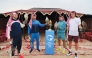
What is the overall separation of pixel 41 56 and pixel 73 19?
6.63 ft

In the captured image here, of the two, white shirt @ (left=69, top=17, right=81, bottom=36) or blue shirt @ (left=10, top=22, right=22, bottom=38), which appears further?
white shirt @ (left=69, top=17, right=81, bottom=36)

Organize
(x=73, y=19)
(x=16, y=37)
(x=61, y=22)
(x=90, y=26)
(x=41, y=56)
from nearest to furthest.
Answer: (x=16, y=37)
(x=73, y=19)
(x=41, y=56)
(x=61, y=22)
(x=90, y=26)

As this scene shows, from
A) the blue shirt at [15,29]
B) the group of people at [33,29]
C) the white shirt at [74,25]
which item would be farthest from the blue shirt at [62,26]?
the blue shirt at [15,29]

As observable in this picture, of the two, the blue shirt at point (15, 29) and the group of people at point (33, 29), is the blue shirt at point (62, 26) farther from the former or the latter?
the blue shirt at point (15, 29)

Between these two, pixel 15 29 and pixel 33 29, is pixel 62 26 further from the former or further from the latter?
pixel 15 29

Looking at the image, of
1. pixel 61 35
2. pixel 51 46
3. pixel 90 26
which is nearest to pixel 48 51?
pixel 51 46

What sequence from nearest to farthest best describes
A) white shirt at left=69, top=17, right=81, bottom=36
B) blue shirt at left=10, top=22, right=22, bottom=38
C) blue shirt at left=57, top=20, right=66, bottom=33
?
1. blue shirt at left=10, top=22, right=22, bottom=38
2. white shirt at left=69, top=17, right=81, bottom=36
3. blue shirt at left=57, top=20, right=66, bottom=33

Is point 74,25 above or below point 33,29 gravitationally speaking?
above

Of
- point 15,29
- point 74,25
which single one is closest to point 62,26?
point 74,25

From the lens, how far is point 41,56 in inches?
323

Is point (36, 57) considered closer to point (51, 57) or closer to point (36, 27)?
point (51, 57)

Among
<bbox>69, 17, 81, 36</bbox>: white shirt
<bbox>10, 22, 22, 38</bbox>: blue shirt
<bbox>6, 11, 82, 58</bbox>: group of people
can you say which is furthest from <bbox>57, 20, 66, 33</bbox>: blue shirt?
<bbox>10, 22, 22, 38</bbox>: blue shirt

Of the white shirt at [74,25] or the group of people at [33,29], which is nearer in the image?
the group of people at [33,29]

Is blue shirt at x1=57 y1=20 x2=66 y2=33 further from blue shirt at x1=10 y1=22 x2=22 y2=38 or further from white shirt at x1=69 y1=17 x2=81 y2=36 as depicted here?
blue shirt at x1=10 y1=22 x2=22 y2=38
